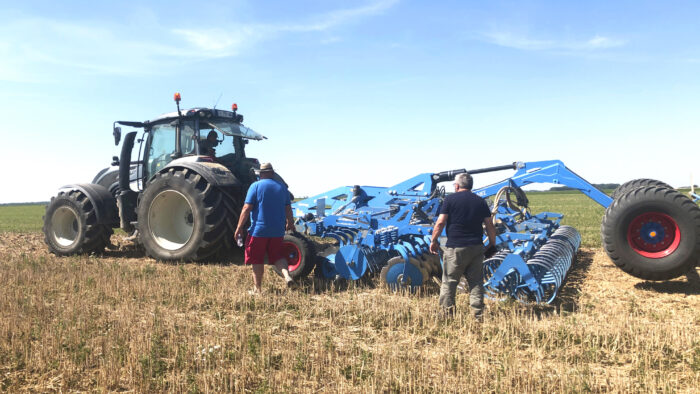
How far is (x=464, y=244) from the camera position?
4809mm

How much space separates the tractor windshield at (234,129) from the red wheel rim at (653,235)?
236 inches

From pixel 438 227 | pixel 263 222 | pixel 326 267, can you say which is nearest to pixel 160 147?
pixel 263 222

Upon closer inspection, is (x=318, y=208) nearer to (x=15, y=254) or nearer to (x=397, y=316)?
(x=397, y=316)

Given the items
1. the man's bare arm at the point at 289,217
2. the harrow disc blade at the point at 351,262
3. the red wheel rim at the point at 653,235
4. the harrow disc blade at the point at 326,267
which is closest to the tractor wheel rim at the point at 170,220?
the man's bare arm at the point at 289,217

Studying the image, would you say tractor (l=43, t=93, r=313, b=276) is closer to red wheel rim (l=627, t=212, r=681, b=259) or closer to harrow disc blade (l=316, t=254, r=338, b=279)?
harrow disc blade (l=316, t=254, r=338, b=279)

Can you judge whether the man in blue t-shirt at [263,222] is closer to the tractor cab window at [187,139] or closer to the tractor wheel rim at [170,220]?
the tractor wheel rim at [170,220]

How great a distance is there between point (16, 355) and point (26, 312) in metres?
1.40

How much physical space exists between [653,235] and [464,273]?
2.52 meters

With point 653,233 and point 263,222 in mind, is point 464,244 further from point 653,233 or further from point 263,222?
point 653,233

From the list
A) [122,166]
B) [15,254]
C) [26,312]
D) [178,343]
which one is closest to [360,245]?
[178,343]

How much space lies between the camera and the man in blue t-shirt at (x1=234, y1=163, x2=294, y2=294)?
5.92m

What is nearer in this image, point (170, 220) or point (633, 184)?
point (633, 184)

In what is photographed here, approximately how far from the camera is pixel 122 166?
918cm

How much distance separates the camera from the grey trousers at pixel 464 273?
4.79 meters
